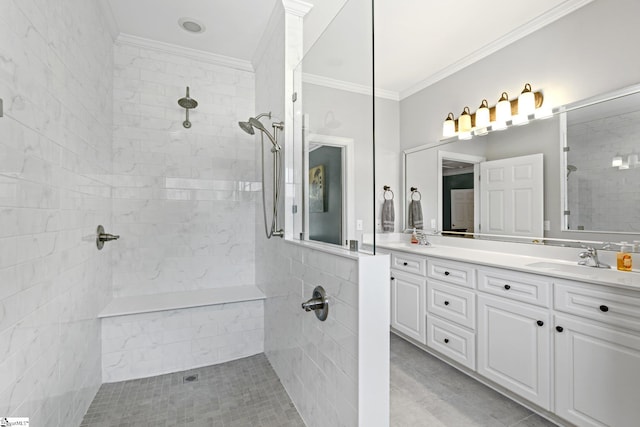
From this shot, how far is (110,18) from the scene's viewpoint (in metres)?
2.22

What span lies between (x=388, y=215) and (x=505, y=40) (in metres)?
1.90

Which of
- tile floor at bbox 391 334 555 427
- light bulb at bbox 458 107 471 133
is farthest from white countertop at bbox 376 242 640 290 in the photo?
light bulb at bbox 458 107 471 133

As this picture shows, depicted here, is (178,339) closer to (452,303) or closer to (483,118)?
(452,303)

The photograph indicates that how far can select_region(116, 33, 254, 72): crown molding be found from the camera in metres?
2.49

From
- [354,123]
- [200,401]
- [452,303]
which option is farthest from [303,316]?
[452,303]

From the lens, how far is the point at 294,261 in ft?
6.12

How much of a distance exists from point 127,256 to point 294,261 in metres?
1.65

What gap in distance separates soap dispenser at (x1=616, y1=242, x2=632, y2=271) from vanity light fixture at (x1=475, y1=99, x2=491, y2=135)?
4.32 ft

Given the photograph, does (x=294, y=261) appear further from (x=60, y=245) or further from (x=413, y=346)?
(x=413, y=346)

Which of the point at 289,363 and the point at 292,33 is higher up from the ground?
the point at 292,33

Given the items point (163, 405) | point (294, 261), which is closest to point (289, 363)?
point (294, 261)

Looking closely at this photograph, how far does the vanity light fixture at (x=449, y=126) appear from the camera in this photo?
115 inches

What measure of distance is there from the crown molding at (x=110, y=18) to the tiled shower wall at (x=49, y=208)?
71 millimetres

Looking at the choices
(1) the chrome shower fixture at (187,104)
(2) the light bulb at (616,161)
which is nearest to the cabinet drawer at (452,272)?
(2) the light bulb at (616,161)
